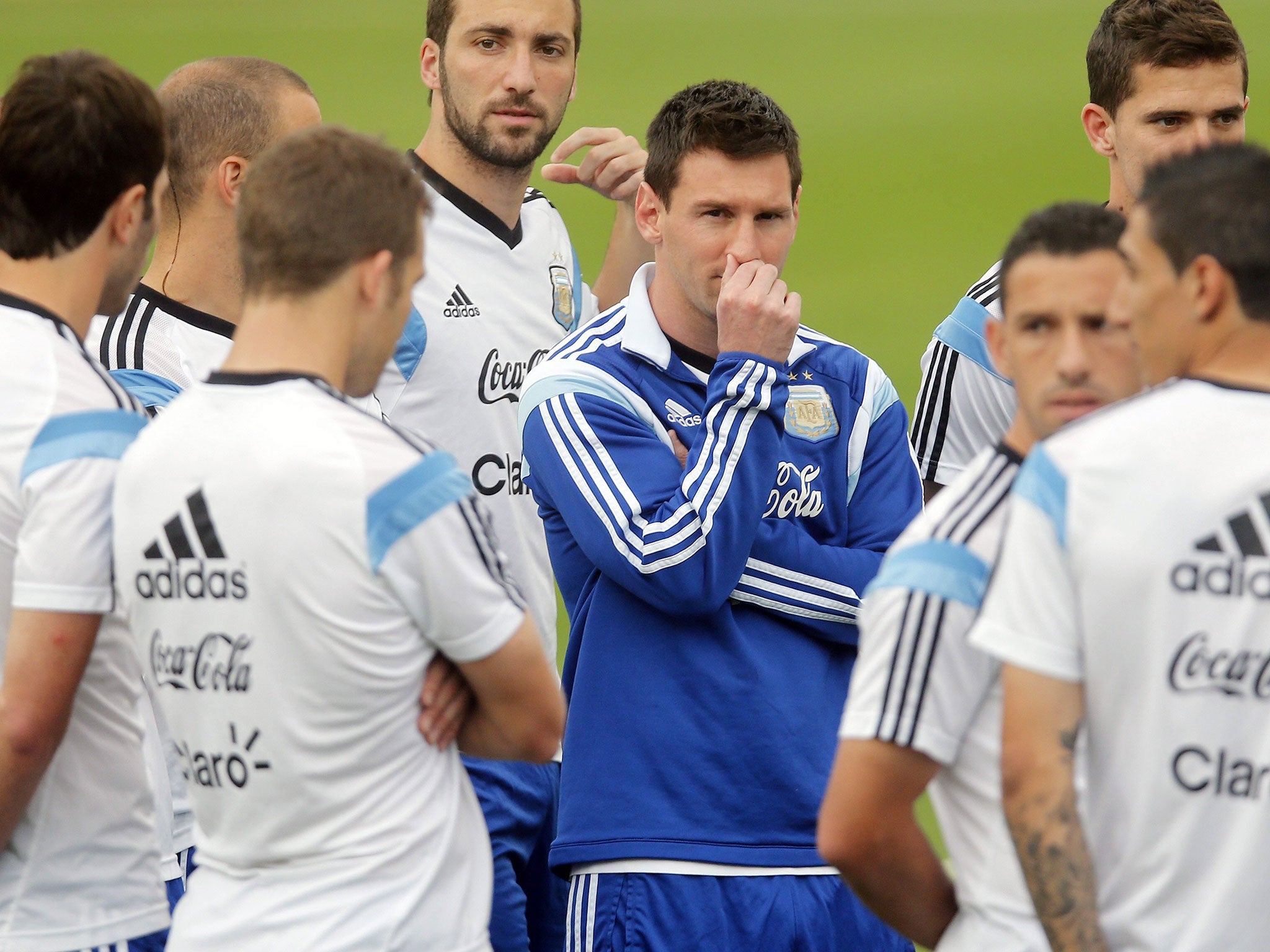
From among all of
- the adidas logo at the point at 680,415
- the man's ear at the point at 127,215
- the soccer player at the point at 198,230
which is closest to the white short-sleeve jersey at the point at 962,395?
the adidas logo at the point at 680,415

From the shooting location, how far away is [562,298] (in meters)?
3.29

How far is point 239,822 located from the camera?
1759 millimetres

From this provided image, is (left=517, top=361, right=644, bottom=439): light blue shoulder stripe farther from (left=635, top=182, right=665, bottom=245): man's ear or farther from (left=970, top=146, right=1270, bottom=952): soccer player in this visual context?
(left=970, top=146, right=1270, bottom=952): soccer player

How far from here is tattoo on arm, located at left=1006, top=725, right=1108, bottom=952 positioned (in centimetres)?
153

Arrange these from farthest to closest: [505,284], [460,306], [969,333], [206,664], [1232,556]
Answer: [505,284]
[460,306]
[969,333]
[206,664]
[1232,556]

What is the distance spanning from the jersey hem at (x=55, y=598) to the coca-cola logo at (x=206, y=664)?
11 cm

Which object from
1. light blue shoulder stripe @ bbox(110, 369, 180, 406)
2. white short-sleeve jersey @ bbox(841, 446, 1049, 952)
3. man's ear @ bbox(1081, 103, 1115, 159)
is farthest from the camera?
man's ear @ bbox(1081, 103, 1115, 159)

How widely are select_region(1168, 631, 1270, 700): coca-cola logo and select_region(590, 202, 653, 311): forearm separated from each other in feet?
7.16

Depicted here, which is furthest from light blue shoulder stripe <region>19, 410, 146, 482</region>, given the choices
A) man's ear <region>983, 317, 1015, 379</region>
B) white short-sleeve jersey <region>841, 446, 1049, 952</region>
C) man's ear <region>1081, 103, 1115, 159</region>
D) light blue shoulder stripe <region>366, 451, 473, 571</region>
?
man's ear <region>1081, 103, 1115, 159</region>

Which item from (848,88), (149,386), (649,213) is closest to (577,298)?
(649,213)

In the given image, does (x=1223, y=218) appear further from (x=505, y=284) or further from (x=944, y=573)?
(x=505, y=284)

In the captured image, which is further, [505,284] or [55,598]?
[505,284]

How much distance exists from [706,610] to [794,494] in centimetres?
29

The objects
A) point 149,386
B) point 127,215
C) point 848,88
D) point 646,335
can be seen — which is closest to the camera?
point 127,215
